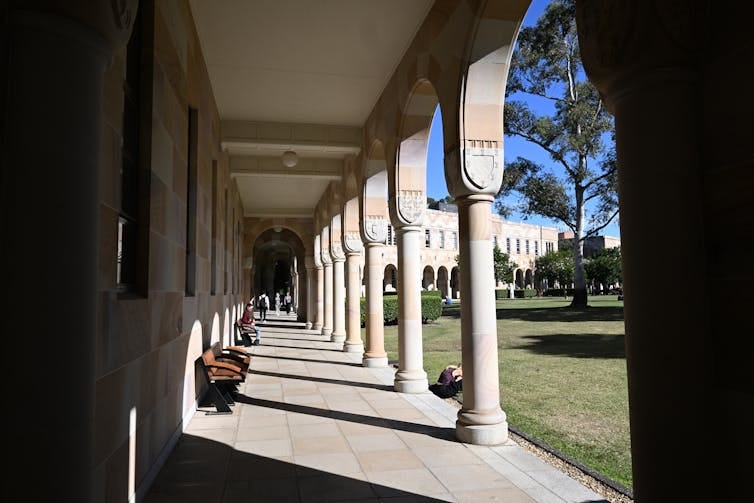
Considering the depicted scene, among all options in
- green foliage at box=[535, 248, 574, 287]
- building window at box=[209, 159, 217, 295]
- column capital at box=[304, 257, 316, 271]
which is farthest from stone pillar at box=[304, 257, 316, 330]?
green foliage at box=[535, 248, 574, 287]

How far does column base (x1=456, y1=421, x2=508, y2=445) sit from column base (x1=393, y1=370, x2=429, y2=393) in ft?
7.92

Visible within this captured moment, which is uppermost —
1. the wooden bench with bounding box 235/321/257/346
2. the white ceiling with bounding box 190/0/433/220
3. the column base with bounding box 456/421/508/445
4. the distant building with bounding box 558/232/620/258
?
the distant building with bounding box 558/232/620/258

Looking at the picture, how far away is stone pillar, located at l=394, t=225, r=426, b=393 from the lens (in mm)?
7395

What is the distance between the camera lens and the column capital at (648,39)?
2100 millimetres

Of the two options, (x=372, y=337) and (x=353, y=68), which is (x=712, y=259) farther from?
(x=372, y=337)

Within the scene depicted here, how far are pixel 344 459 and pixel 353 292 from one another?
7905mm

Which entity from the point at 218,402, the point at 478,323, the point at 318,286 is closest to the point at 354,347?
the point at 218,402

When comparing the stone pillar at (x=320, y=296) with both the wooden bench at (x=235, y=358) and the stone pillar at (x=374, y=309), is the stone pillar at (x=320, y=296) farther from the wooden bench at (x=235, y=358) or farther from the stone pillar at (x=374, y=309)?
the wooden bench at (x=235, y=358)

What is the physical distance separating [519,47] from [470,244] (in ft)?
79.2

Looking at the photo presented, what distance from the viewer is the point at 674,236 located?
2.10 metres

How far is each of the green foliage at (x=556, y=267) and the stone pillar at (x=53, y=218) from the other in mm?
60940

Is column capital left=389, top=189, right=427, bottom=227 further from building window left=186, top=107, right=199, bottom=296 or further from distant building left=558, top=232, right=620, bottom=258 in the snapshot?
distant building left=558, top=232, right=620, bottom=258

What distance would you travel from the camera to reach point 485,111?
5109 mm

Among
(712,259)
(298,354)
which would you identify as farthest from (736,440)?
(298,354)
